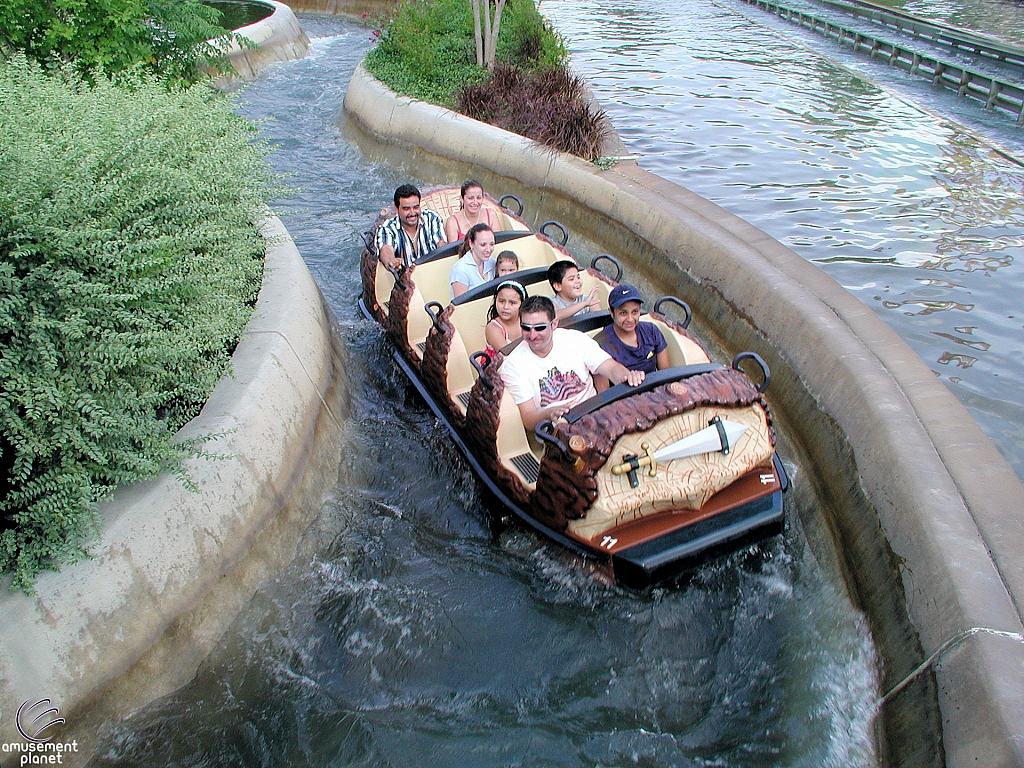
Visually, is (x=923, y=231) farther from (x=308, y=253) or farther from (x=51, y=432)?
(x=51, y=432)

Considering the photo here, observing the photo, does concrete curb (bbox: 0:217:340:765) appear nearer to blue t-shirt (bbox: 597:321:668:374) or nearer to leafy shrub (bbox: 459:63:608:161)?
blue t-shirt (bbox: 597:321:668:374)

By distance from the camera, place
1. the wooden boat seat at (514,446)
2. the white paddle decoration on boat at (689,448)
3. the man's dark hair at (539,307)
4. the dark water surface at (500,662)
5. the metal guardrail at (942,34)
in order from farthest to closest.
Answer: the metal guardrail at (942,34), the wooden boat seat at (514,446), the man's dark hair at (539,307), the white paddle decoration on boat at (689,448), the dark water surface at (500,662)

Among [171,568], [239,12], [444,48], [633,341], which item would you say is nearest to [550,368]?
[633,341]

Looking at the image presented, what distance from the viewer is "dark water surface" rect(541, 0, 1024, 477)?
16.6ft

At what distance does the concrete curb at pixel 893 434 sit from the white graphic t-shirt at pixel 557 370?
1.42 metres

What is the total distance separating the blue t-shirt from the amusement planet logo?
304 centimetres

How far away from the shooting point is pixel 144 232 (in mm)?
3193

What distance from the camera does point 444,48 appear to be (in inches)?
470

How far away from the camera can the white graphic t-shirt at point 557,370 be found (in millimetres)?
3695


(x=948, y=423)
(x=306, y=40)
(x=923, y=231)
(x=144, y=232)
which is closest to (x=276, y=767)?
(x=144, y=232)

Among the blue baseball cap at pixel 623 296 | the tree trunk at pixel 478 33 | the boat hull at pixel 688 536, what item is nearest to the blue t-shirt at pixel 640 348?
the blue baseball cap at pixel 623 296

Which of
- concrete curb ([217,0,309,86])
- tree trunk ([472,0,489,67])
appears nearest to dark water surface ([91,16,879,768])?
tree trunk ([472,0,489,67])

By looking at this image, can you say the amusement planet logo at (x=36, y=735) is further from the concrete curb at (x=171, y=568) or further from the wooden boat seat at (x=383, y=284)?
the wooden boat seat at (x=383, y=284)

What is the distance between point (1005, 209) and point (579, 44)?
1273 cm
